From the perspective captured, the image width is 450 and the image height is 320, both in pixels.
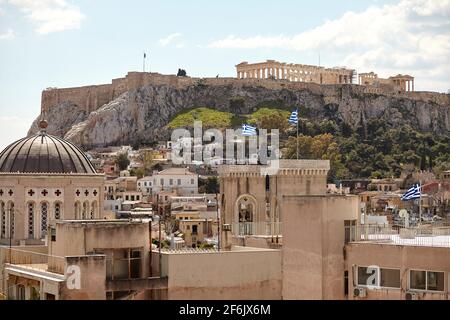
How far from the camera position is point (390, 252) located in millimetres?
23500

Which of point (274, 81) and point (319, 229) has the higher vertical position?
point (274, 81)

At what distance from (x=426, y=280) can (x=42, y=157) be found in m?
19.1

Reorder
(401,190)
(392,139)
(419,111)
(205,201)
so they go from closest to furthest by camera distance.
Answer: (205,201), (401,190), (392,139), (419,111)

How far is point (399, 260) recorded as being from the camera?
23.3m

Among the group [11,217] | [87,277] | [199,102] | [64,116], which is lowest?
[87,277]

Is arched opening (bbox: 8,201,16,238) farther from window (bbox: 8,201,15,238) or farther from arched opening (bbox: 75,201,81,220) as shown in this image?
arched opening (bbox: 75,201,81,220)

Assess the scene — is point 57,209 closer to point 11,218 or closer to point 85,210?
point 85,210

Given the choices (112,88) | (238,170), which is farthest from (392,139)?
(238,170)

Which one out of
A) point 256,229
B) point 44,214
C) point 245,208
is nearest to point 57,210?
point 44,214

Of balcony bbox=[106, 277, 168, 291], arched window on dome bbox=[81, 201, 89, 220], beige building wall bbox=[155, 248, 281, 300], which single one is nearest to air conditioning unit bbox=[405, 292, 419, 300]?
beige building wall bbox=[155, 248, 281, 300]
